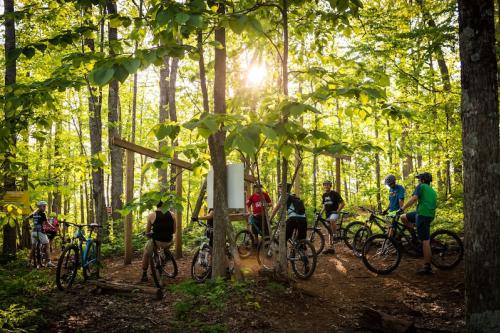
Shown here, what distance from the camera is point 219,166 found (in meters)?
7.66

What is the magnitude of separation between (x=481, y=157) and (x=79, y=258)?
9111mm

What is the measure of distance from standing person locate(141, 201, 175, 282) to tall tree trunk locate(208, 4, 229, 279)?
1791 millimetres

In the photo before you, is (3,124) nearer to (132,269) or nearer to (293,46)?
(293,46)

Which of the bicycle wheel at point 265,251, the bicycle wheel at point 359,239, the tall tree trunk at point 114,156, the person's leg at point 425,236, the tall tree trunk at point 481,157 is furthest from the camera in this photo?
the tall tree trunk at point 114,156

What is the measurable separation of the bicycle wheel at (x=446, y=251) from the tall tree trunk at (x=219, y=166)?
5.22 m

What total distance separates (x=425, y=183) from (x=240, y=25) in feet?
22.7

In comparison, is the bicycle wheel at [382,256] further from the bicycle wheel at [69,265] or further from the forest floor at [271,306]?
the bicycle wheel at [69,265]

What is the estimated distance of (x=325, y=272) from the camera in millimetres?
9891

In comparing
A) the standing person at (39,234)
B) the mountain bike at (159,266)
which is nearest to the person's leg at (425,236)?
the mountain bike at (159,266)

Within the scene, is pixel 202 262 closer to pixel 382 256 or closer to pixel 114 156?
pixel 382 256

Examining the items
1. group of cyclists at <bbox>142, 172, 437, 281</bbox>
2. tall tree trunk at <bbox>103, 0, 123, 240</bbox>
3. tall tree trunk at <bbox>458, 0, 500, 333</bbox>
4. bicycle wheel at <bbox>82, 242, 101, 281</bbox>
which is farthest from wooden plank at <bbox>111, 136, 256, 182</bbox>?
tall tree trunk at <bbox>103, 0, 123, 240</bbox>

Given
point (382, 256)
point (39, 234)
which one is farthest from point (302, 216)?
point (39, 234)

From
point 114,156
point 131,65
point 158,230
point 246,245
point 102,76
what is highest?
point 114,156

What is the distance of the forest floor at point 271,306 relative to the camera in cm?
602
